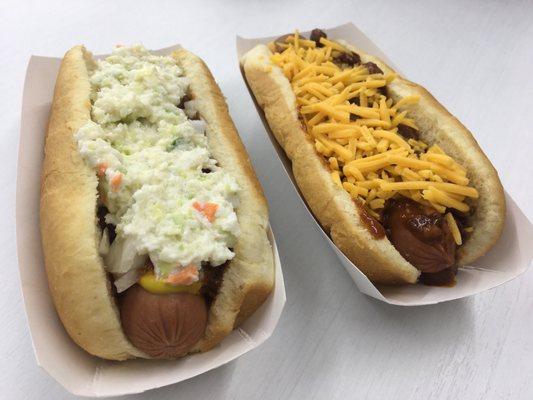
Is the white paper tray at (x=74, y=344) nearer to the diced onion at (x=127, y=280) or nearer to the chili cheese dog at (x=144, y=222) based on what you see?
the chili cheese dog at (x=144, y=222)

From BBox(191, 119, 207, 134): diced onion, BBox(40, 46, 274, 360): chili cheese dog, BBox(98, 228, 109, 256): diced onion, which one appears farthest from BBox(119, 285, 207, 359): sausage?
BBox(191, 119, 207, 134): diced onion

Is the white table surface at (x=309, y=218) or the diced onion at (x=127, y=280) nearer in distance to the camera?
the diced onion at (x=127, y=280)

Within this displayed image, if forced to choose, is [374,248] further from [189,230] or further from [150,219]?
[150,219]

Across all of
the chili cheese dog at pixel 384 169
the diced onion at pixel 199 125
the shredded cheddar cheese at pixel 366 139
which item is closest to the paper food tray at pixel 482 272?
the chili cheese dog at pixel 384 169

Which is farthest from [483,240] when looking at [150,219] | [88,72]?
[88,72]

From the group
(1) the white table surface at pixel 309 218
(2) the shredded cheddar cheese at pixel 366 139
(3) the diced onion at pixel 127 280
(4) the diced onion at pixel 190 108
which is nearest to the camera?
(3) the diced onion at pixel 127 280

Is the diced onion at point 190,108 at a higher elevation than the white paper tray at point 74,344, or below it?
higher

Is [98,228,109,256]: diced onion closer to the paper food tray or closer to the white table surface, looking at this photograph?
the white table surface
